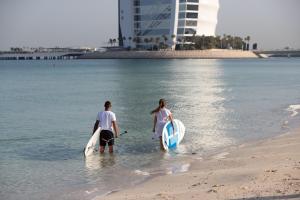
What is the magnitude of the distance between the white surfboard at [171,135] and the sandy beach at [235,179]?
1.46 meters

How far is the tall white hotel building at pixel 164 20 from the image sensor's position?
171750 millimetres

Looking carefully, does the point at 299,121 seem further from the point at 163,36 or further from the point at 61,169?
the point at 163,36

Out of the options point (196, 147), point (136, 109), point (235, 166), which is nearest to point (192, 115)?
point (136, 109)

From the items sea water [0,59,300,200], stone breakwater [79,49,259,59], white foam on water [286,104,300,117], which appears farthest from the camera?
stone breakwater [79,49,259,59]

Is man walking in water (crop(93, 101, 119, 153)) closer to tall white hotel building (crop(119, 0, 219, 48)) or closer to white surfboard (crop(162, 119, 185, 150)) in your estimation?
white surfboard (crop(162, 119, 185, 150))

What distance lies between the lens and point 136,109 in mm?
27438

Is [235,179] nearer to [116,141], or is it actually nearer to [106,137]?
[106,137]

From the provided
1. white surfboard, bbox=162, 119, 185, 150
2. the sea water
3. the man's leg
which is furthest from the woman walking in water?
the man's leg

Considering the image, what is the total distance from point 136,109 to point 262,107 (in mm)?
5906

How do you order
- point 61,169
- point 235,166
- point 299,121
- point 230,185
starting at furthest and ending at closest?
point 299,121
point 61,169
point 235,166
point 230,185

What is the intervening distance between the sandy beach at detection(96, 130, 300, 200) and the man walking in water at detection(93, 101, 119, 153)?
2064 millimetres

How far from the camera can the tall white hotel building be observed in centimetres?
17175

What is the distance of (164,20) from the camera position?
574ft

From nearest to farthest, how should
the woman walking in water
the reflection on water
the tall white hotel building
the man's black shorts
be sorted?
1. the reflection on water
2. the man's black shorts
3. the woman walking in water
4. the tall white hotel building
